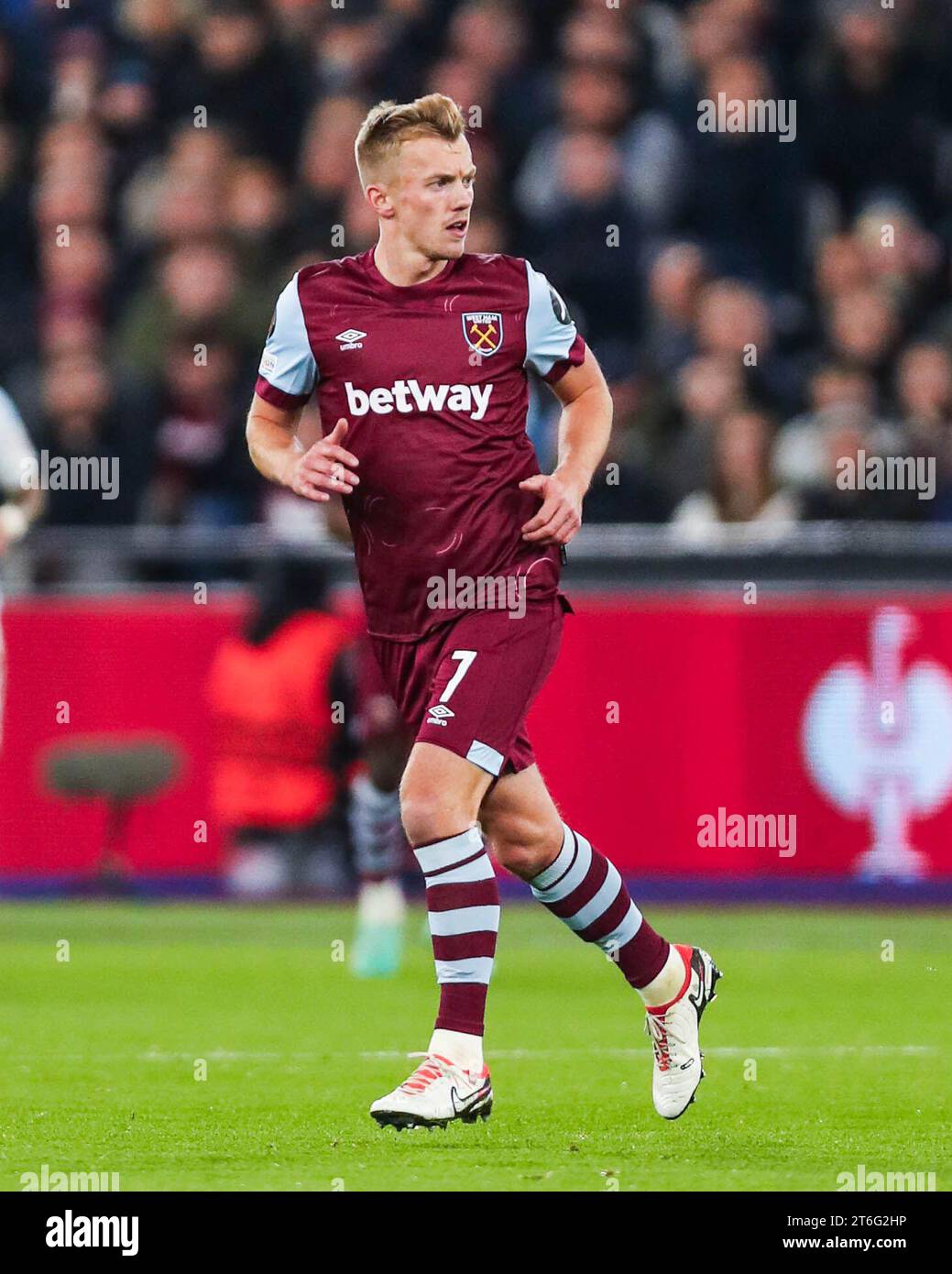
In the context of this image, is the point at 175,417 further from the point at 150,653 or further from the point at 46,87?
the point at 46,87

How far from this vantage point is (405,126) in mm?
5797

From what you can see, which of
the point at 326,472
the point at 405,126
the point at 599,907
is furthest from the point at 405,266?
the point at 599,907

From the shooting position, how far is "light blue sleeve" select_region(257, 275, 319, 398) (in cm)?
586

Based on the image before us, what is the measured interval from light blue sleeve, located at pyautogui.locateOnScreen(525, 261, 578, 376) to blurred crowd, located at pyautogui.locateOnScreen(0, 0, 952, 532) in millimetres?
6141

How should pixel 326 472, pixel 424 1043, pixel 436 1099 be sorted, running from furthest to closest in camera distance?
pixel 424 1043 → pixel 326 472 → pixel 436 1099

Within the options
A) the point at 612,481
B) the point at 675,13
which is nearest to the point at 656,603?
the point at 612,481

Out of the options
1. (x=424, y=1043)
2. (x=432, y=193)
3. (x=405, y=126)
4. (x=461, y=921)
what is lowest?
(x=424, y=1043)

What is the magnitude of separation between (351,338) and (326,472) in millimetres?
403

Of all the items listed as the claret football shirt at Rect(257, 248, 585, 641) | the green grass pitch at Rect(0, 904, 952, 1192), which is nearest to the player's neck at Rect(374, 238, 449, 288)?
the claret football shirt at Rect(257, 248, 585, 641)

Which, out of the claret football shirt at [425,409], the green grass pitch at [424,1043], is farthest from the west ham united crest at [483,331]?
the green grass pitch at [424,1043]

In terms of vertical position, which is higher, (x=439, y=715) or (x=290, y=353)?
(x=290, y=353)

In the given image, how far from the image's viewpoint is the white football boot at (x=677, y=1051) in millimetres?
5734

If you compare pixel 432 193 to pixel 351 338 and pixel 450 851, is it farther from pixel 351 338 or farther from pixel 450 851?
pixel 450 851

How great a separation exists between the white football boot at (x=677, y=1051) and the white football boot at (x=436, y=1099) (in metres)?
0.44
